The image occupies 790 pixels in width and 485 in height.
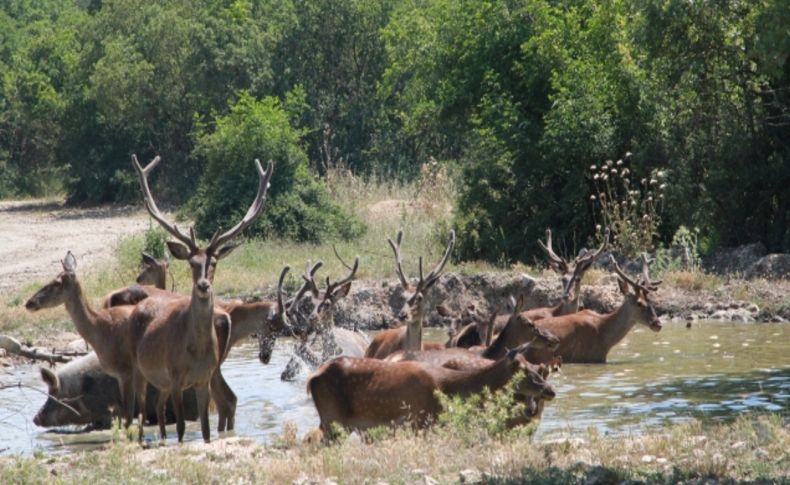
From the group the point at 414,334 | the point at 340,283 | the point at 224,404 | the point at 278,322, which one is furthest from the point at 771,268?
the point at 224,404

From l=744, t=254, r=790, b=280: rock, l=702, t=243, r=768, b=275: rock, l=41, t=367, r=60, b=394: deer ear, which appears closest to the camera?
l=41, t=367, r=60, b=394: deer ear

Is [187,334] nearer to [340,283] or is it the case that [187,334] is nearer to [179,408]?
[179,408]

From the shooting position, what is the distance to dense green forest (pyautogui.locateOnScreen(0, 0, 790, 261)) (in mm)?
21828

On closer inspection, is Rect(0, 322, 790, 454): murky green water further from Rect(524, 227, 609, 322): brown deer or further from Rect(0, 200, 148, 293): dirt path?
Rect(0, 200, 148, 293): dirt path

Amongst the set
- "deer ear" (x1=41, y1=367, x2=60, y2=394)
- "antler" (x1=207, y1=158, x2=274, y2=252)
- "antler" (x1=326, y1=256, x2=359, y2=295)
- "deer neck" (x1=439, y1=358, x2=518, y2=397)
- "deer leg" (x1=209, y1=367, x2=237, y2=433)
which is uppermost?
"antler" (x1=207, y1=158, x2=274, y2=252)

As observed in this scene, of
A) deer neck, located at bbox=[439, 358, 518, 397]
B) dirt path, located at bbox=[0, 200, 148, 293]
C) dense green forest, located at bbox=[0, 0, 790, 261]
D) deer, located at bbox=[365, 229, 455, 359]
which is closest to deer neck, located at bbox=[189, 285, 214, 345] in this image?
deer neck, located at bbox=[439, 358, 518, 397]

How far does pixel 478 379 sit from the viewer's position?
10328mm

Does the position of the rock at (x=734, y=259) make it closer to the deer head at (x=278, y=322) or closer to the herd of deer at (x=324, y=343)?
the herd of deer at (x=324, y=343)

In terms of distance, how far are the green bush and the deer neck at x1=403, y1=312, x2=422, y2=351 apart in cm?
1420

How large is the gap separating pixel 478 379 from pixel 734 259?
39.2 feet

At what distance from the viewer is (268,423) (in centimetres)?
1326

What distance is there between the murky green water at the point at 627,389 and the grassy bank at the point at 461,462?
5.46ft

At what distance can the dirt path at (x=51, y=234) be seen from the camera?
26812 millimetres

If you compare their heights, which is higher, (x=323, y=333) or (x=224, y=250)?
(x=224, y=250)
